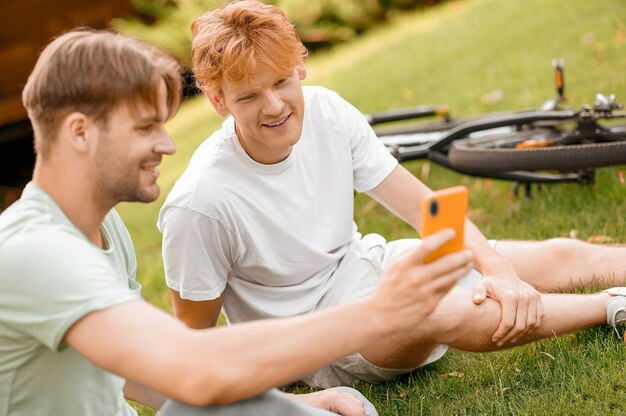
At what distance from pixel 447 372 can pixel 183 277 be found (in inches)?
37.9

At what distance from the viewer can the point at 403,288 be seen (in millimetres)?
1712

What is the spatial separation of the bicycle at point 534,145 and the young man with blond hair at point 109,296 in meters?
2.11

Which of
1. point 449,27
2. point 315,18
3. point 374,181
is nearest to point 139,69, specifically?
point 374,181

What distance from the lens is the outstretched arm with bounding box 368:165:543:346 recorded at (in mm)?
2596

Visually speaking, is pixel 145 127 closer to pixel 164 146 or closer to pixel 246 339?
pixel 164 146

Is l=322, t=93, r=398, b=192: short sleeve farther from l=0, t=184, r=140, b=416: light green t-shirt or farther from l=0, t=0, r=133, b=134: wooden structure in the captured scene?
l=0, t=0, r=133, b=134: wooden structure

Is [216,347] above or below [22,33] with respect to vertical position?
above

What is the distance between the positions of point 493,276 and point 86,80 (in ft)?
4.99

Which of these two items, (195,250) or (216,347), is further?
(195,250)

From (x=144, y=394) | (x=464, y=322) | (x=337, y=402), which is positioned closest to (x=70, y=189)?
(x=144, y=394)

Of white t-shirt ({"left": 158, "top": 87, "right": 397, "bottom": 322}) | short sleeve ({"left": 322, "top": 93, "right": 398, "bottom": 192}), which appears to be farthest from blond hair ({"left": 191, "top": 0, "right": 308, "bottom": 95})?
short sleeve ({"left": 322, "top": 93, "right": 398, "bottom": 192})

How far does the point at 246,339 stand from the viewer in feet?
5.47

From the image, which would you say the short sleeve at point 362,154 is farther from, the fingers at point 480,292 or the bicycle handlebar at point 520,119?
the bicycle handlebar at point 520,119

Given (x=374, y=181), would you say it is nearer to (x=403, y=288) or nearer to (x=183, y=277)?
(x=183, y=277)
